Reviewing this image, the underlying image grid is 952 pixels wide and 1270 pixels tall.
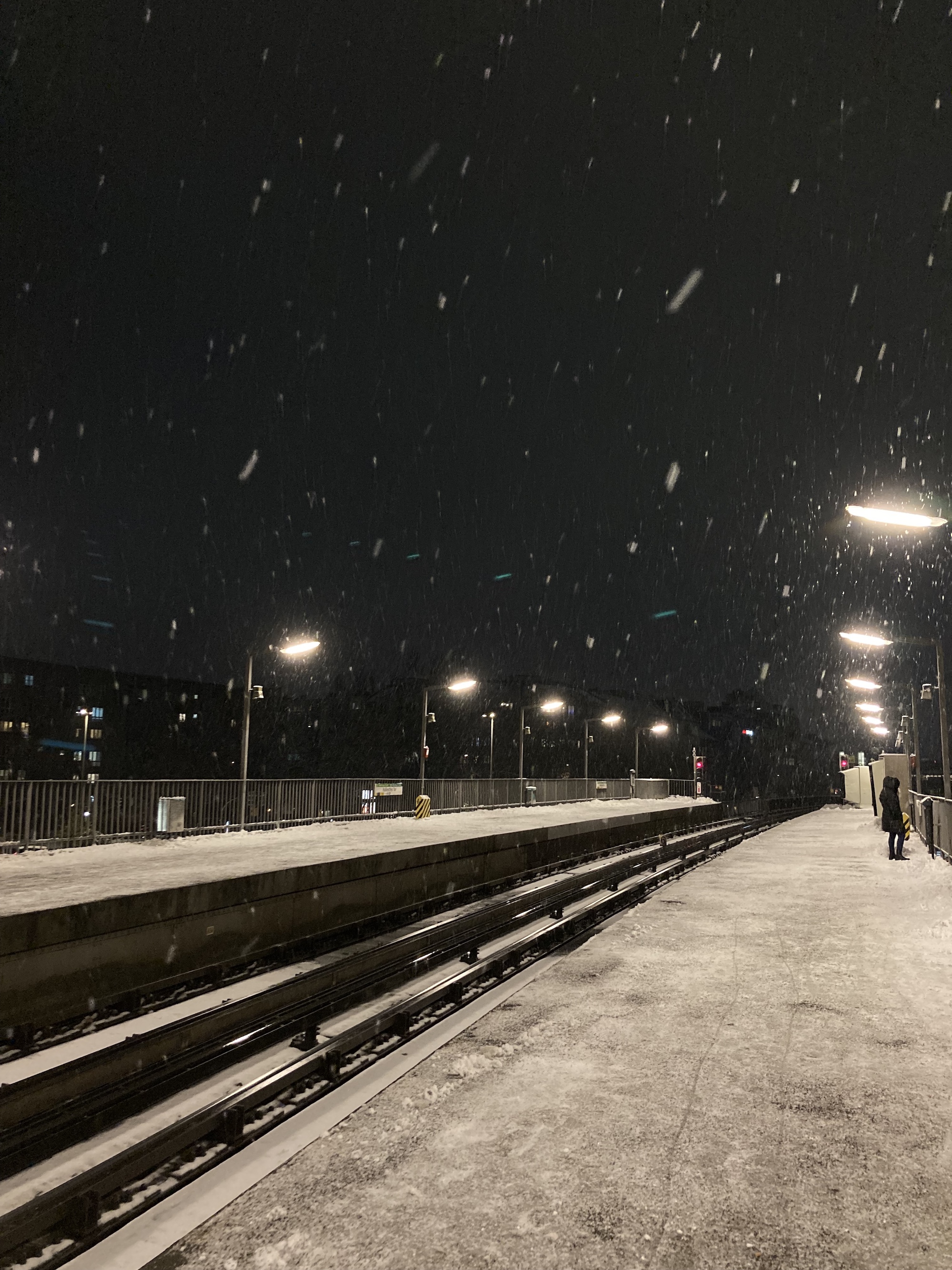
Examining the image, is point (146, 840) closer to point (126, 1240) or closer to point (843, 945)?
point (843, 945)

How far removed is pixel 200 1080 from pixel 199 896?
4.51 metres

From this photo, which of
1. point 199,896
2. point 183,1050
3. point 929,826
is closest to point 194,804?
point 199,896

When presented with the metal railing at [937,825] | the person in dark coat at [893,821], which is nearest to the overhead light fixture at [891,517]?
the metal railing at [937,825]

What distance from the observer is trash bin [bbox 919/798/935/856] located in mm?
23277

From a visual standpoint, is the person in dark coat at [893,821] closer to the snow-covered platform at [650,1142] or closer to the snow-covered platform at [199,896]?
the snow-covered platform at [199,896]

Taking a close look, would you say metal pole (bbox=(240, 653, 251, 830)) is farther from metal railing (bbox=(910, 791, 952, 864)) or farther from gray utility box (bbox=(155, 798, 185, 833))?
metal railing (bbox=(910, 791, 952, 864))

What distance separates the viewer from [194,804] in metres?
21.7

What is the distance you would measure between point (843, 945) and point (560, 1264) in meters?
8.72

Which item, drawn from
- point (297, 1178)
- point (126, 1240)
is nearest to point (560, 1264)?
point (297, 1178)

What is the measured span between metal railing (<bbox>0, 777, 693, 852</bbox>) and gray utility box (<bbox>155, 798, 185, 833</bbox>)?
8 cm

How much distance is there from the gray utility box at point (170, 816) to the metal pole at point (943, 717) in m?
18.9

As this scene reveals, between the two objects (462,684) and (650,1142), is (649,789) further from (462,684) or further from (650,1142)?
(650,1142)

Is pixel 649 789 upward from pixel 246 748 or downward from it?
downward

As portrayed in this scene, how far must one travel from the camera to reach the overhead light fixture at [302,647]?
24.9m
